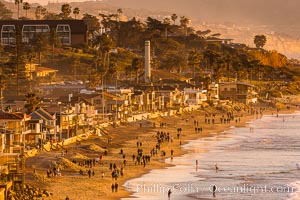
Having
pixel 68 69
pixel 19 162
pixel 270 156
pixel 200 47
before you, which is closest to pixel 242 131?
pixel 270 156

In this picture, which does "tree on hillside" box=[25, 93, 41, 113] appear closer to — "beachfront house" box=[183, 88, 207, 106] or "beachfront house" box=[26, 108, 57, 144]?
"beachfront house" box=[26, 108, 57, 144]

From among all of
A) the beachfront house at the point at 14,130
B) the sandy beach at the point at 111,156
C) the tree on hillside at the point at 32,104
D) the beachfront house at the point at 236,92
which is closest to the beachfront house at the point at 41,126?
the beachfront house at the point at 14,130

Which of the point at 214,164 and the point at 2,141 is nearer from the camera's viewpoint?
the point at 2,141

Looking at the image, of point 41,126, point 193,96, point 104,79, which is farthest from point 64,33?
point 41,126

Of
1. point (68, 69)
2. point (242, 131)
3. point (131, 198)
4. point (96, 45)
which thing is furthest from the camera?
point (96, 45)

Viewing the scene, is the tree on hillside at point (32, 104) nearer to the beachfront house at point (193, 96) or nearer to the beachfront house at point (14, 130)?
the beachfront house at point (14, 130)

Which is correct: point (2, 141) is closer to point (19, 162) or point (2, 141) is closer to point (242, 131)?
point (19, 162)

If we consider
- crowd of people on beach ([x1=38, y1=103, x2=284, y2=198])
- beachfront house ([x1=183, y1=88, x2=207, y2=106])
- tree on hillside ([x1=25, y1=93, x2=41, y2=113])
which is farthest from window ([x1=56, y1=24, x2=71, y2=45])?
tree on hillside ([x1=25, y1=93, x2=41, y2=113])
